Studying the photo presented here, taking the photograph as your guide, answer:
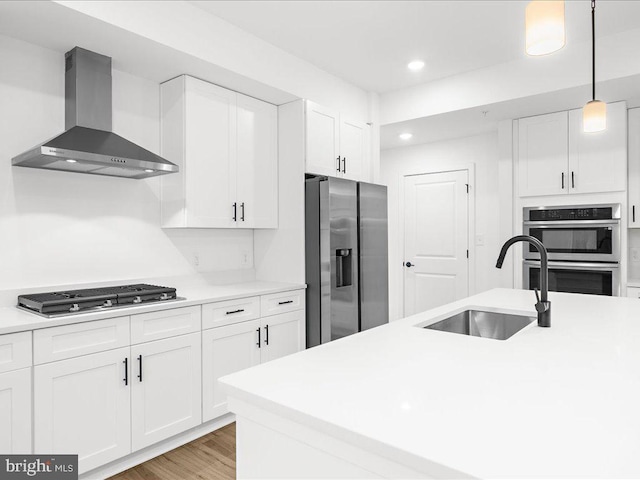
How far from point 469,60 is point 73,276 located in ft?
10.9

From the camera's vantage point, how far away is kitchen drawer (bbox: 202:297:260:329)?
2684 millimetres

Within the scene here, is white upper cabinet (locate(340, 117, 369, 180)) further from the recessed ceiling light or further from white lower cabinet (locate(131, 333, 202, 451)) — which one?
white lower cabinet (locate(131, 333, 202, 451))

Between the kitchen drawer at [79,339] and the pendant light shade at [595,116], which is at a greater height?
the pendant light shade at [595,116]

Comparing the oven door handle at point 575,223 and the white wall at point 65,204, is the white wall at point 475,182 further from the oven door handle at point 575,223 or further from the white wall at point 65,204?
the white wall at point 65,204

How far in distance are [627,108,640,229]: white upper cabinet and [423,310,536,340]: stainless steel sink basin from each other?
230 centimetres

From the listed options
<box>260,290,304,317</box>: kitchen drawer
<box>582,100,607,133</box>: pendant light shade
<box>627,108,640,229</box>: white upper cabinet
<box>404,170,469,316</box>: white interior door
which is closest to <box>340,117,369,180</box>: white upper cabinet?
<box>260,290,304,317</box>: kitchen drawer

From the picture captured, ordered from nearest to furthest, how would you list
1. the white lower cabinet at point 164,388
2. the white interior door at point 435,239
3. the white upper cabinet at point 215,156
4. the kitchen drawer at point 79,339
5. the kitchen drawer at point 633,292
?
the kitchen drawer at point 79,339 → the white lower cabinet at point 164,388 → the white upper cabinet at point 215,156 → the kitchen drawer at point 633,292 → the white interior door at point 435,239

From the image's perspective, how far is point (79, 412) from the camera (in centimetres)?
209

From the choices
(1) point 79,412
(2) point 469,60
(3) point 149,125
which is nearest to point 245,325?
(1) point 79,412

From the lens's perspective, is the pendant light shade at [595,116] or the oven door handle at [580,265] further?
the oven door handle at [580,265]

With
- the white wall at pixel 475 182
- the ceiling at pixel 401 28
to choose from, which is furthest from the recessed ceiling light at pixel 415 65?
the white wall at pixel 475 182

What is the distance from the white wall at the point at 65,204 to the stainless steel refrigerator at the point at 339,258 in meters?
0.97

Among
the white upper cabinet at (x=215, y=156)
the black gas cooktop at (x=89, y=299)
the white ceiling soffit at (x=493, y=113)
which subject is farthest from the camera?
the white ceiling soffit at (x=493, y=113)

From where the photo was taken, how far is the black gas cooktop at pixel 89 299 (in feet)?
6.75
